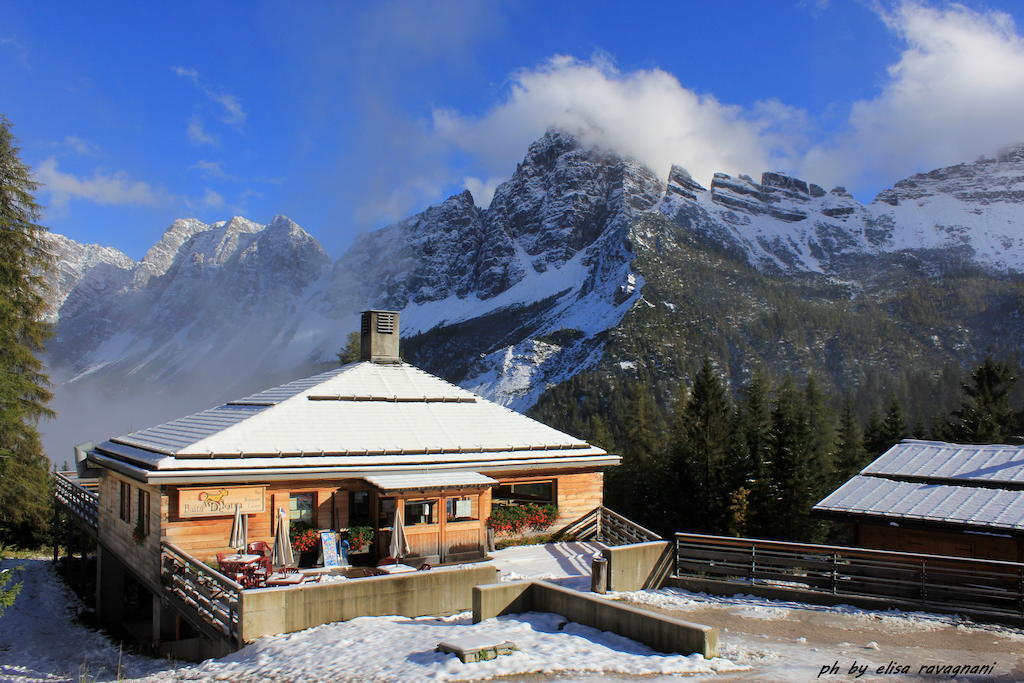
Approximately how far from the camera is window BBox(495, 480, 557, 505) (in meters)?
23.0

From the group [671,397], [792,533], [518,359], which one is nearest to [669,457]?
[792,533]

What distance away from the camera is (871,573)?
1579 cm

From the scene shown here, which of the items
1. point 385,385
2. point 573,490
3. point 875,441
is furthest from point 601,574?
point 875,441

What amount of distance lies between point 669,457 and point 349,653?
4081cm

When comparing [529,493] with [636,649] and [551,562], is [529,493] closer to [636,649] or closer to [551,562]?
[551,562]

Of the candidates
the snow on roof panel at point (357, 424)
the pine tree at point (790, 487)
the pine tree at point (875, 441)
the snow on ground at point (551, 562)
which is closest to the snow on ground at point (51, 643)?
the snow on roof panel at point (357, 424)

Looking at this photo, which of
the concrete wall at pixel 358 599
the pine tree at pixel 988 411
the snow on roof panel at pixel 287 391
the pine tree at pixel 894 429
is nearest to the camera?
the concrete wall at pixel 358 599

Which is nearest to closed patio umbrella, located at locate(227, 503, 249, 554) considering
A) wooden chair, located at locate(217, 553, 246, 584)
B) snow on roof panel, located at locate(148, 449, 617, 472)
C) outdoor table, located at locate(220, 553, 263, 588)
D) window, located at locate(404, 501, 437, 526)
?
snow on roof panel, located at locate(148, 449, 617, 472)

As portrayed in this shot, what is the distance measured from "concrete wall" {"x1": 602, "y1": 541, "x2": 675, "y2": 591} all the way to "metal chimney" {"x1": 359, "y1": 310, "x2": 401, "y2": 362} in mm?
12939

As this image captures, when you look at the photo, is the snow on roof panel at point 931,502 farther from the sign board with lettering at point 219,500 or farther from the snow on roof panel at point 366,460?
the sign board with lettering at point 219,500

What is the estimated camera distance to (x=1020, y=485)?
18688mm

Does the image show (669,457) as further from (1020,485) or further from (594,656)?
(594,656)

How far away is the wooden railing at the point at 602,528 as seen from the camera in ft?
75.2

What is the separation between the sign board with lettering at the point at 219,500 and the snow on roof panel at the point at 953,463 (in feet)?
50.7
